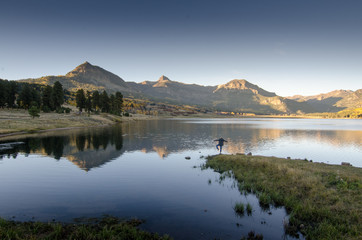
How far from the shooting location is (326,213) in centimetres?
1548

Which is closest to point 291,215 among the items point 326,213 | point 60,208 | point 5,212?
point 326,213

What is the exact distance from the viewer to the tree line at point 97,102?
145250 millimetres

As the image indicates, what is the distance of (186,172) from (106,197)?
13.2 meters

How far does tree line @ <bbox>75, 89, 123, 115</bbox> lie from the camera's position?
145250mm

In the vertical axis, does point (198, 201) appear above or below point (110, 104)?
below

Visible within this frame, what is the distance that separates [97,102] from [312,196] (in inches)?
6272

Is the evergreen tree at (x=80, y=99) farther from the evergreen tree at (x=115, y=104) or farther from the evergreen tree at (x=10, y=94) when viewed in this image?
the evergreen tree at (x=10, y=94)

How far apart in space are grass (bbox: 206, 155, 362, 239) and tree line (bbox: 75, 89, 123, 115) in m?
142

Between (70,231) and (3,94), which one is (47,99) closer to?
(3,94)

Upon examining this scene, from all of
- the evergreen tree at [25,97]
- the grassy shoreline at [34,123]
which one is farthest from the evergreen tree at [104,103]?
the evergreen tree at [25,97]

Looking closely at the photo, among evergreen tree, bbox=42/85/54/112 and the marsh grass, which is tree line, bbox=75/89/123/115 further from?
the marsh grass

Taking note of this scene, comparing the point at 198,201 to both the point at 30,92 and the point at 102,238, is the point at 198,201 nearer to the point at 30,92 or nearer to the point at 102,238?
the point at 102,238

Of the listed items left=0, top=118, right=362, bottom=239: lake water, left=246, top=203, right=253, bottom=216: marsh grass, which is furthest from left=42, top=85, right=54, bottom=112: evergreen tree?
left=246, top=203, right=253, bottom=216: marsh grass

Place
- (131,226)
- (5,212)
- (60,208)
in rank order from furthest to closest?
(60,208)
(5,212)
(131,226)
